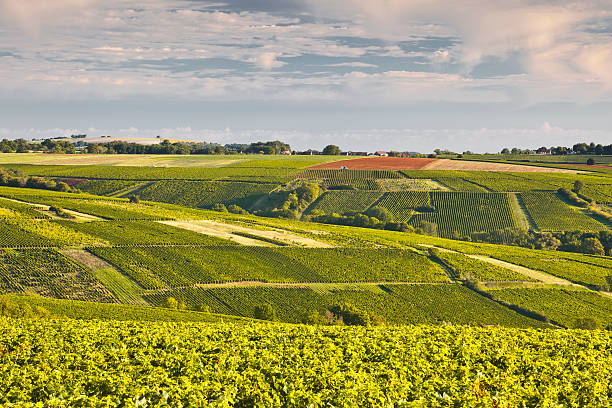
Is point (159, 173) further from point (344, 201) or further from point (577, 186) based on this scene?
point (577, 186)

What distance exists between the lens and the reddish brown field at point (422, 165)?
579 feet

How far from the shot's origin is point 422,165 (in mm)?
183250

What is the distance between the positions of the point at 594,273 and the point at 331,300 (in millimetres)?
50083

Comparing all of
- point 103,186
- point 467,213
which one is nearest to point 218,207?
point 103,186

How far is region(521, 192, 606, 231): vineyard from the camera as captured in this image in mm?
117312

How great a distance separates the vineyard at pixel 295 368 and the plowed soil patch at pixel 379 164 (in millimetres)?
153400

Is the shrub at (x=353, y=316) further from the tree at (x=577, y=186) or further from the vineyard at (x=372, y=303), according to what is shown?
the tree at (x=577, y=186)

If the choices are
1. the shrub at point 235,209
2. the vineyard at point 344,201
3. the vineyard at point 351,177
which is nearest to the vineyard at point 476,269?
the vineyard at point 344,201

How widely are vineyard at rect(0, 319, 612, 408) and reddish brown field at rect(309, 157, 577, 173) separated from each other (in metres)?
155

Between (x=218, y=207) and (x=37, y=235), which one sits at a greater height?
(x=218, y=207)

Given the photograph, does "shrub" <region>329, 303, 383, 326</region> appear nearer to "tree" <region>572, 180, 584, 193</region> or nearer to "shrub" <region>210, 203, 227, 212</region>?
"shrub" <region>210, 203, 227, 212</region>

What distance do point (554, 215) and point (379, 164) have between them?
71.4 m

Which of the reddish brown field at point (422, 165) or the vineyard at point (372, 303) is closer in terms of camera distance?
the vineyard at point (372, 303)

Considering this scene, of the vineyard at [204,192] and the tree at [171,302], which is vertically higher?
the vineyard at [204,192]
